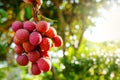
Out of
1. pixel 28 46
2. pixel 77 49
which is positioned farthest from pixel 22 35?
pixel 77 49

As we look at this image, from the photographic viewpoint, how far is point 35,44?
1.08m

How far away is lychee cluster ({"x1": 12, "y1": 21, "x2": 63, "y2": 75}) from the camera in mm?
1074

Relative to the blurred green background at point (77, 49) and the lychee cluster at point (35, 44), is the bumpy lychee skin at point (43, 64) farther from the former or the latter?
the blurred green background at point (77, 49)

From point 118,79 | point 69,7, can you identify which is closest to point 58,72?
point 118,79

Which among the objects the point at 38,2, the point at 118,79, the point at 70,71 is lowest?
the point at 38,2

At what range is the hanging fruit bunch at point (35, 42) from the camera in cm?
107

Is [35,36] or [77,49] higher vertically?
[77,49]

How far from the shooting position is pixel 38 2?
108cm

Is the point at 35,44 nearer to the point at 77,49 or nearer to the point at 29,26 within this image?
the point at 29,26

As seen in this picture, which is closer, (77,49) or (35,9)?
(35,9)

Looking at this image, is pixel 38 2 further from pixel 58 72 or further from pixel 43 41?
pixel 58 72

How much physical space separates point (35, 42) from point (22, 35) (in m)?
0.05

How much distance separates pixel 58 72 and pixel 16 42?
156 cm

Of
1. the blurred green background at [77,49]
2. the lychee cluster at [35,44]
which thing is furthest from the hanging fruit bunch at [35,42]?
the blurred green background at [77,49]
